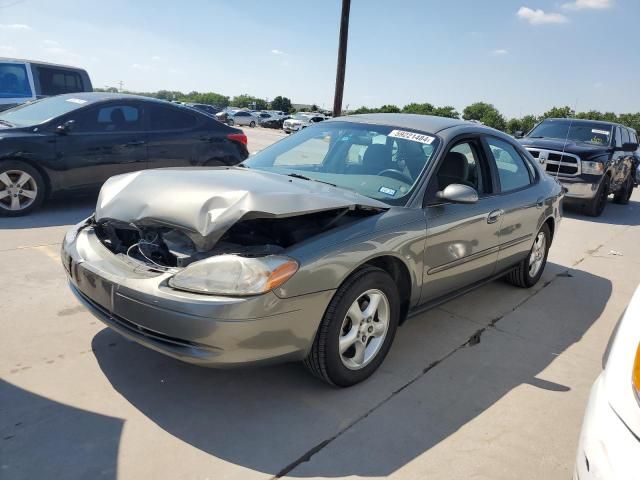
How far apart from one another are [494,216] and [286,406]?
86.4 inches

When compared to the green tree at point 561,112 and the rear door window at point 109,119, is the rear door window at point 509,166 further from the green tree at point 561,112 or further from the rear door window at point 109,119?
the green tree at point 561,112

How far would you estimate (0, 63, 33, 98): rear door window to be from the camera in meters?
9.62

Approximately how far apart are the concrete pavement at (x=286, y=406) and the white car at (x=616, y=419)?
716 millimetres

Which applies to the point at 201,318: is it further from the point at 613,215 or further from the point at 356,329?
the point at 613,215

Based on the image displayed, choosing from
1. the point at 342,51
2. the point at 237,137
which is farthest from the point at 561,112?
the point at 237,137

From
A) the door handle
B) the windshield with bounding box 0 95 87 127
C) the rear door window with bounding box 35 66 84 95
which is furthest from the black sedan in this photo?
the door handle

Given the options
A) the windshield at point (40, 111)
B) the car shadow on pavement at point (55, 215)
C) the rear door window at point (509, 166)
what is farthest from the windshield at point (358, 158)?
the windshield at point (40, 111)

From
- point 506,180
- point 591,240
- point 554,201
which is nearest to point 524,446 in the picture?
point 506,180

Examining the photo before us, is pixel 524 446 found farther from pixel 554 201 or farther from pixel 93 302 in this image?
pixel 554 201

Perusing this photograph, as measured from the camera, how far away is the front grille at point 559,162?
9297 millimetres

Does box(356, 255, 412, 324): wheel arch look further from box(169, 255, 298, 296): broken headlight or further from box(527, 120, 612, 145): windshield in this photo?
box(527, 120, 612, 145): windshield

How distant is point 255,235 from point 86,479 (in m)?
1.42

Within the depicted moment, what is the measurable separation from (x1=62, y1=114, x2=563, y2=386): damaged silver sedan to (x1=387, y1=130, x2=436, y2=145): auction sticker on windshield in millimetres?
14

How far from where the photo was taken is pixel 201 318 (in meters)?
2.32
